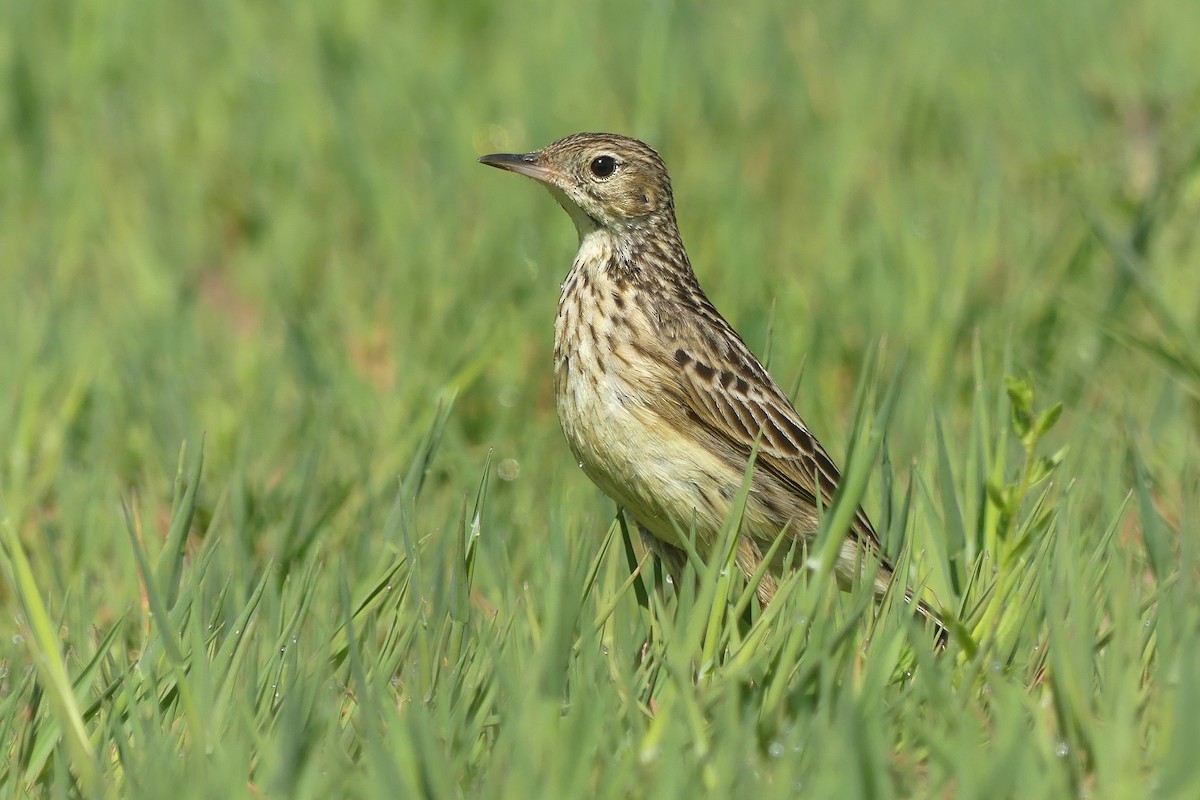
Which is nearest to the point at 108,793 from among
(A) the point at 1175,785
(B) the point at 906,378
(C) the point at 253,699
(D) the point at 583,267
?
(C) the point at 253,699

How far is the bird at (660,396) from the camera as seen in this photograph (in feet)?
15.0

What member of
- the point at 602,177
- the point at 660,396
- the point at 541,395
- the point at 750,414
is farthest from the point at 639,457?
the point at 541,395

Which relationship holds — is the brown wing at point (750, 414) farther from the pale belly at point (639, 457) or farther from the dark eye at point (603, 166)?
the dark eye at point (603, 166)

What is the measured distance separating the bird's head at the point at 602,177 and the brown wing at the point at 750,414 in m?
0.57

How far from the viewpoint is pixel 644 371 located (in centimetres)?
471

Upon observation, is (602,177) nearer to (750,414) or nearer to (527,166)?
(527,166)

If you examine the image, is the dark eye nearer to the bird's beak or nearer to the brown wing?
the bird's beak

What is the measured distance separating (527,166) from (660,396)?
1.02 m

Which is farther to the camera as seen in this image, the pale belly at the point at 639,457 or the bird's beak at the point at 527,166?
the bird's beak at the point at 527,166

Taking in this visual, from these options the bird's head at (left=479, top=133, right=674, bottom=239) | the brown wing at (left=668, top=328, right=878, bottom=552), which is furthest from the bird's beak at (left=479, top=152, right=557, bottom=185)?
the brown wing at (left=668, top=328, right=878, bottom=552)

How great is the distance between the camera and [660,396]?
15.4 feet

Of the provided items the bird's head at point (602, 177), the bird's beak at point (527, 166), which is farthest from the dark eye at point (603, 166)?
the bird's beak at point (527, 166)

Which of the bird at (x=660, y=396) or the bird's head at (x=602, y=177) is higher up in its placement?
the bird's head at (x=602, y=177)

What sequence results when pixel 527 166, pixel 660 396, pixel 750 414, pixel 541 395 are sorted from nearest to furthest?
pixel 660 396 → pixel 750 414 → pixel 527 166 → pixel 541 395
